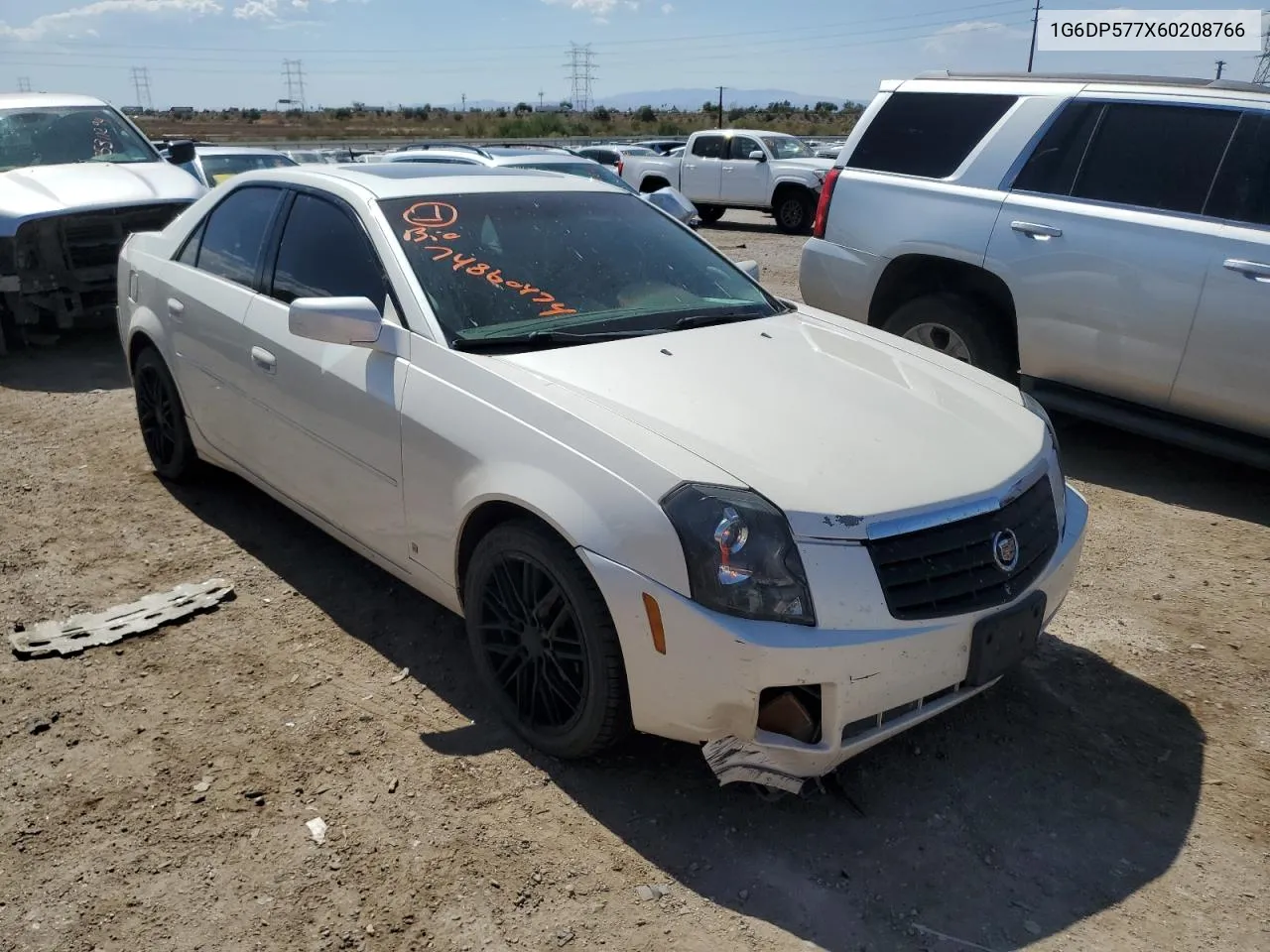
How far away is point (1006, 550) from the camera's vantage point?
288 cm

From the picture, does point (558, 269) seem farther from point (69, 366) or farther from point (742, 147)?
point (742, 147)

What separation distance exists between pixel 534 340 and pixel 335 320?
633 millimetres

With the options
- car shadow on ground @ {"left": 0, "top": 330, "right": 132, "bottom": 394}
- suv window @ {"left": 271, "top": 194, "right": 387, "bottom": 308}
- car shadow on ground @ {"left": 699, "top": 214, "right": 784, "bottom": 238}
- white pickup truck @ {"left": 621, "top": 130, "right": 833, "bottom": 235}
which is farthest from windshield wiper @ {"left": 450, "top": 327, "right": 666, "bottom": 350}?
white pickup truck @ {"left": 621, "top": 130, "right": 833, "bottom": 235}

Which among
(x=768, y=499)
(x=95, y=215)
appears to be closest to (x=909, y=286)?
(x=768, y=499)

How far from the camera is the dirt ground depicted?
2570 millimetres

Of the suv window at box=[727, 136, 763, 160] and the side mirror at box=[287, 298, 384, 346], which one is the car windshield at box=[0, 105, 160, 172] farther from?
the suv window at box=[727, 136, 763, 160]

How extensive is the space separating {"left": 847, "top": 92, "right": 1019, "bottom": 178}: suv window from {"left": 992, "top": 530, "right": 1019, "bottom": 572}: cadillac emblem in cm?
384

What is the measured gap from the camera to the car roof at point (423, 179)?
400 centimetres

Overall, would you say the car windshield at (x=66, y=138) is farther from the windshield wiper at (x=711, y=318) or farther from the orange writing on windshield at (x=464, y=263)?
the windshield wiper at (x=711, y=318)

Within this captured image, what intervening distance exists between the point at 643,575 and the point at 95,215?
7.24m

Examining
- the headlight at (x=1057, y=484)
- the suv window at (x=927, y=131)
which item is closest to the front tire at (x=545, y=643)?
the headlight at (x=1057, y=484)

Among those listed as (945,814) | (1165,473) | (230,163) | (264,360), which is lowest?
(945,814)

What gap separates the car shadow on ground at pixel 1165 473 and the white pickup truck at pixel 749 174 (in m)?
13.5

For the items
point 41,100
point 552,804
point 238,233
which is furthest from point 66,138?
point 552,804
